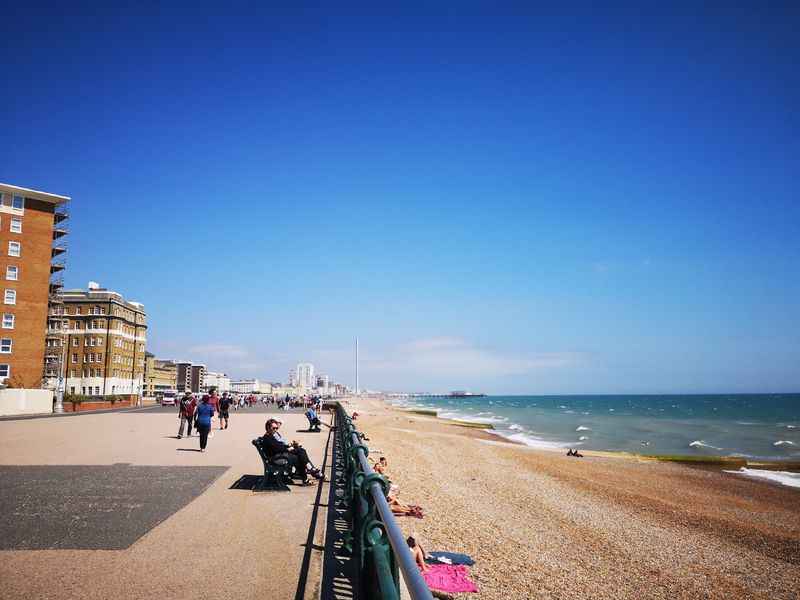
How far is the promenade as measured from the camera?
4.88m

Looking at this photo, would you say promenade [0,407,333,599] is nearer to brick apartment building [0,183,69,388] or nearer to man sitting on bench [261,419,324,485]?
man sitting on bench [261,419,324,485]

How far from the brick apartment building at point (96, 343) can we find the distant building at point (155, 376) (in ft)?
111

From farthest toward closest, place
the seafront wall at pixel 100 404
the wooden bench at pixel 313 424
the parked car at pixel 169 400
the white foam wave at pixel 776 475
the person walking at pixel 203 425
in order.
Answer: the parked car at pixel 169 400 < the seafront wall at pixel 100 404 < the wooden bench at pixel 313 424 < the white foam wave at pixel 776 475 < the person walking at pixel 203 425

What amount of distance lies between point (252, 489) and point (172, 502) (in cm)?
148

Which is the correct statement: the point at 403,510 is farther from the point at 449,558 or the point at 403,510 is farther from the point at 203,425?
the point at 203,425

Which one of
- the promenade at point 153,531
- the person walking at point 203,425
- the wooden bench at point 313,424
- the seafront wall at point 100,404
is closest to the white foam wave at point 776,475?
the wooden bench at point 313,424

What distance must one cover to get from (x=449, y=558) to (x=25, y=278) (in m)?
52.8

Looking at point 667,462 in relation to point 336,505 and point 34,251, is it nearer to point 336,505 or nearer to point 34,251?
point 336,505

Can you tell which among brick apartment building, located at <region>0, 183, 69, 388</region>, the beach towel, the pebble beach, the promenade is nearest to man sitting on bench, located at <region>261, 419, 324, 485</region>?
the promenade

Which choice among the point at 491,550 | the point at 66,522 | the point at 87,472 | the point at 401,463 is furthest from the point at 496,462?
the point at 66,522

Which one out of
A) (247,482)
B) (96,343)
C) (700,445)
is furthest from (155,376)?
(247,482)

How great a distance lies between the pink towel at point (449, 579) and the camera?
637 centimetres

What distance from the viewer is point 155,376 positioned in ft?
448

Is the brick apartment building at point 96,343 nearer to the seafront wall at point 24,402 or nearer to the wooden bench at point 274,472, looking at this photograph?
the seafront wall at point 24,402
